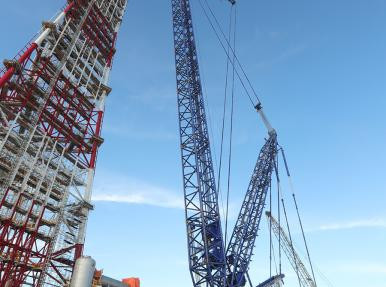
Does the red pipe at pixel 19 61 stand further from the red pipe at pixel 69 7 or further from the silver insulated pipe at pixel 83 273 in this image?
the silver insulated pipe at pixel 83 273

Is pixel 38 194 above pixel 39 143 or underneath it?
underneath

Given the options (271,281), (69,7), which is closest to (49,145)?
(69,7)

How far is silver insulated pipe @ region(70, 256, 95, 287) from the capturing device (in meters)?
34.4

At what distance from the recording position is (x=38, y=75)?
1746 inches

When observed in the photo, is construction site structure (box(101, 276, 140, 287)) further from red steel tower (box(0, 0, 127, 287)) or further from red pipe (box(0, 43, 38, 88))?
red pipe (box(0, 43, 38, 88))

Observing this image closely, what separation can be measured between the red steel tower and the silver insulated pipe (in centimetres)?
523

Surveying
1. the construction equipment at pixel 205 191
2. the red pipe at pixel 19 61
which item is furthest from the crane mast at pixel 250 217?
the red pipe at pixel 19 61

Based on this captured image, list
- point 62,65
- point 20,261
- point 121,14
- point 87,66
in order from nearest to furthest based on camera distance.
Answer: point 20,261 → point 62,65 → point 87,66 → point 121,14

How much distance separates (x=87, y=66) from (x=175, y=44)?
45.6 feet

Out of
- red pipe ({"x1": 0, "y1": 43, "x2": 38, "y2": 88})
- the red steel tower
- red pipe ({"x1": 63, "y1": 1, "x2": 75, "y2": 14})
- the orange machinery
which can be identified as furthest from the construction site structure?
red pipe ({"x1": 63, "y1": 1, "x2": 75, "y2": 14})

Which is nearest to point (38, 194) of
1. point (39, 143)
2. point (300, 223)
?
point (39, 143)

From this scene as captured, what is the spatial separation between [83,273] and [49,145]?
17518 mm

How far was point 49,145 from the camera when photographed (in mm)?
44938

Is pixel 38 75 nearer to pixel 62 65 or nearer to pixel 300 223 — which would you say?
pixel 62 65
